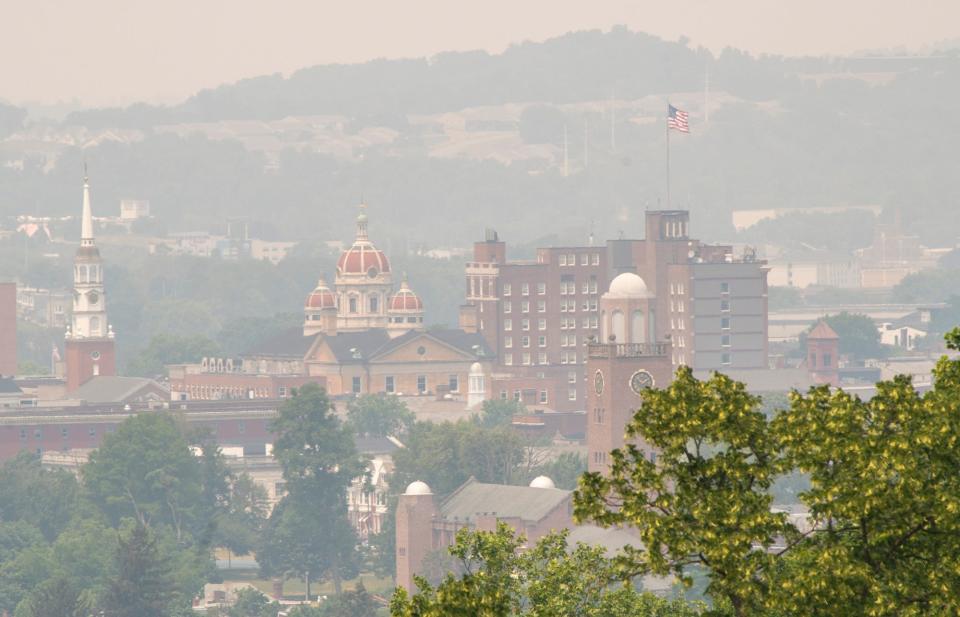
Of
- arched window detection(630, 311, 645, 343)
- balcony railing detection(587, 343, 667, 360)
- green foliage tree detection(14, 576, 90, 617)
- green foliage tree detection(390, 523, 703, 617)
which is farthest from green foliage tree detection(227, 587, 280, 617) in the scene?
green foliage tree detection(390, 523, 703, 617)

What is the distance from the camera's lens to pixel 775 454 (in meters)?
35.8

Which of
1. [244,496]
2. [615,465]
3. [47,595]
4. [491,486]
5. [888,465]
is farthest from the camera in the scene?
[244,496]

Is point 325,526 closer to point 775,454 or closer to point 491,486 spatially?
point 491,486

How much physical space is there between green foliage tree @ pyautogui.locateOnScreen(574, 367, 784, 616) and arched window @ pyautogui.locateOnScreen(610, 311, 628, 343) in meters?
110

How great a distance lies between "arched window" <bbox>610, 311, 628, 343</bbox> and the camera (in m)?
146

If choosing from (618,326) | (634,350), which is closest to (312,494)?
(618,326)

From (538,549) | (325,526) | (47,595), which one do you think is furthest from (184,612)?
(538,549)

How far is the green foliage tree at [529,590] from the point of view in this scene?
116 ft

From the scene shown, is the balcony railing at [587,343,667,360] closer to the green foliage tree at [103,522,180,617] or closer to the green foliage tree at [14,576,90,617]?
the green foliage tree at [103,522,180,617]

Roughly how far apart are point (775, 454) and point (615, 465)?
1706mm

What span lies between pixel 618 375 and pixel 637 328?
210 inches

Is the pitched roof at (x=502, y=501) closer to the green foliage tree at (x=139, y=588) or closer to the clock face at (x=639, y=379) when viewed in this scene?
the clock face at (x=639, y=379)

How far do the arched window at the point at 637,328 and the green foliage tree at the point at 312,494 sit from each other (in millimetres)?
18045

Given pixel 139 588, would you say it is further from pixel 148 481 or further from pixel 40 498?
pixel 148 481
